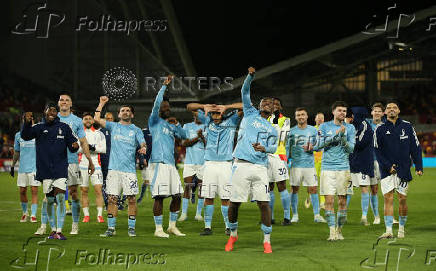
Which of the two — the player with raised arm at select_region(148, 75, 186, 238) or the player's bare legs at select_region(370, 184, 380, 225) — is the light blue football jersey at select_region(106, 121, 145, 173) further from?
the player's bare legs at select_region(370, 184, 380, 225)

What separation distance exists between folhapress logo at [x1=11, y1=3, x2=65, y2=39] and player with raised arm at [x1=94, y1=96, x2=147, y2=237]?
34.7 meters

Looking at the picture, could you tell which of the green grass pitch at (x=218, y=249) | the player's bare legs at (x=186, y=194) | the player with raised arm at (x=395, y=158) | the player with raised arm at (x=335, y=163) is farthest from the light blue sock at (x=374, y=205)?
the player's bare legs at (x=186, y=194)

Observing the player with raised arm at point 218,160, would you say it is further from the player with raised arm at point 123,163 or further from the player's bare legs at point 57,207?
the player's bare legs at point 57,207

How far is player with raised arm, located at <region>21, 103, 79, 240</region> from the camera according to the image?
11547mm

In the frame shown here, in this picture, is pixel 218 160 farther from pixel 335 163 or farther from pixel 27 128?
pixel 27 128

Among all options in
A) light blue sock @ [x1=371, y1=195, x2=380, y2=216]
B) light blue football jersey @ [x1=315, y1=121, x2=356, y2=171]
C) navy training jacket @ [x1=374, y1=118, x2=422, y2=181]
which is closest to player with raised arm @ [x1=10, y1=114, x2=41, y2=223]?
light blue football jersey @ [x1=315, y1=121, x2=356, y2=171]

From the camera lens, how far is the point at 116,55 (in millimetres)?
46688

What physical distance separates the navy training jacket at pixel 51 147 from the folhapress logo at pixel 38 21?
1371 inches

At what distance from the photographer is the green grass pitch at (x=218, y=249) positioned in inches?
363

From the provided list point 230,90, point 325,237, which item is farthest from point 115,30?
point 325,237

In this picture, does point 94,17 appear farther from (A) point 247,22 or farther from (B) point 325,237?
(B) point 325,237

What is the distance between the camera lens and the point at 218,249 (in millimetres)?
10695

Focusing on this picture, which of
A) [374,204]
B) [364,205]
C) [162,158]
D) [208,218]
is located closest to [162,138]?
[162,158]

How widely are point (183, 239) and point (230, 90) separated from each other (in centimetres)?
2935
